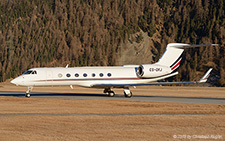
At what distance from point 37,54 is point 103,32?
24.0m

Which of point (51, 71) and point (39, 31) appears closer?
point (51, 71)

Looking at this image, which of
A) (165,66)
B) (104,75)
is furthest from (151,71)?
(104,75)

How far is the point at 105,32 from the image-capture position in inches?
4857

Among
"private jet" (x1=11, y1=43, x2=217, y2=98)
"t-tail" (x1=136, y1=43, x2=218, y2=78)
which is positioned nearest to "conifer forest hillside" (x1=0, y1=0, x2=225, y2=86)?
"t-tail" (x1=136, y1=43, x2=218, y2=78)

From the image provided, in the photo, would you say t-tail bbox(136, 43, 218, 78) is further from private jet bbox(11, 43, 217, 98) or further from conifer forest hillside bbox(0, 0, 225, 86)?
conifer forest hillside bbox(0, 0, 225, 86)

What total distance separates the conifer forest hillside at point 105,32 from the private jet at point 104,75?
6313 centimetres

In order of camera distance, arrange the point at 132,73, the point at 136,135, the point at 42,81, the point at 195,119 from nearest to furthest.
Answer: the point at 136,135 < the point at 195,119 < the point at 42,81 < the point at 132,73

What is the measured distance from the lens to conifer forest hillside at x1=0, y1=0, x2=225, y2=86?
109m

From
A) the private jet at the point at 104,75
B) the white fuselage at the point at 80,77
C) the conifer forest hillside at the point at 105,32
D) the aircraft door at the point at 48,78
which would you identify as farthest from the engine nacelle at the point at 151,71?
the conifer forest hillside at the point at 105,32

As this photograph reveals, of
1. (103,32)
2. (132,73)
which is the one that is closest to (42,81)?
(132,73)

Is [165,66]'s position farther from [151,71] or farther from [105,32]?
[105,32]

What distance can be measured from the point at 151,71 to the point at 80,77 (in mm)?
7329

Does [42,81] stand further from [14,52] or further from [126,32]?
[14,52]

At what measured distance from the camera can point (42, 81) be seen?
33656 millimetres
